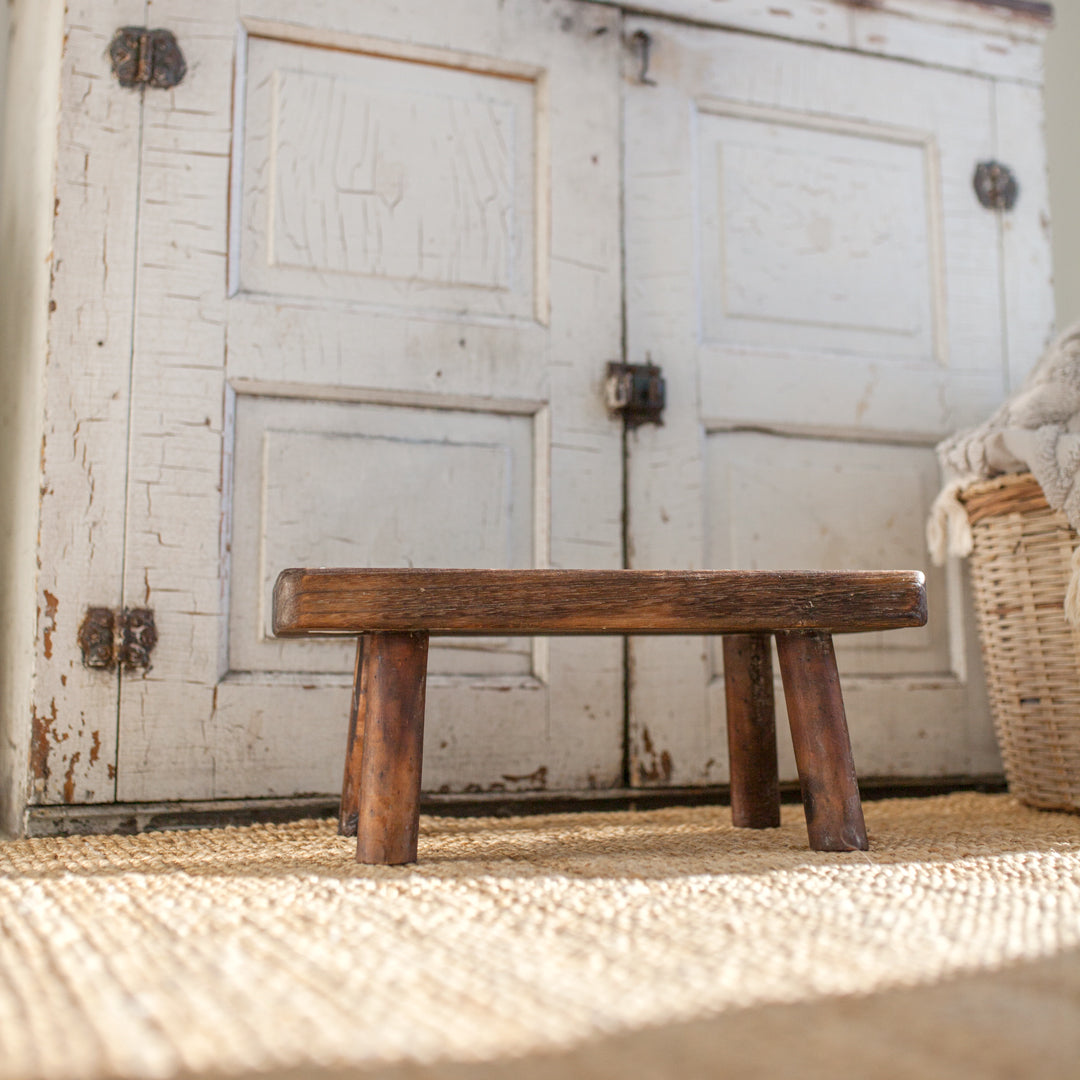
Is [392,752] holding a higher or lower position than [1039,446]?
lower

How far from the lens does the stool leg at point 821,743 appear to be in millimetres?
999

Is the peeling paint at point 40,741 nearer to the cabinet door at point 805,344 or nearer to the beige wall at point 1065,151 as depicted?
the cabinet door at point 805,344

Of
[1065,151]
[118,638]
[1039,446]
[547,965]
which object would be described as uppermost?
[1065,151]

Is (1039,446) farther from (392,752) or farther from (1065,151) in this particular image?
(1065,151)

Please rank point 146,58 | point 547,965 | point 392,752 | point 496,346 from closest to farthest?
point 547,965 < point 392,752 < point 146,58 < point 496,346

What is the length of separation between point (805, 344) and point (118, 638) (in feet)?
3.29

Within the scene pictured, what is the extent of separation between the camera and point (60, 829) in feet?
3.94

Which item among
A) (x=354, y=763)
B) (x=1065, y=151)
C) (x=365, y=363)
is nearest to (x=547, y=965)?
(x=354, y=763)

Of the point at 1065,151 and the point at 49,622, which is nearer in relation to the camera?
the point at 49,622

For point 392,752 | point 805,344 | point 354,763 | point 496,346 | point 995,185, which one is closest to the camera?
point 392,752

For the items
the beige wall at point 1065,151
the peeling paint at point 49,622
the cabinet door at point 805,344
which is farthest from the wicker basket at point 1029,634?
the peeling paint at point 49,622

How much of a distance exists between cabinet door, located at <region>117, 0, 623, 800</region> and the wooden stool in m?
0.37

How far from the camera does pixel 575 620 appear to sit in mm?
927

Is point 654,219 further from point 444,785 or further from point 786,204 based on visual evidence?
point 444,785
